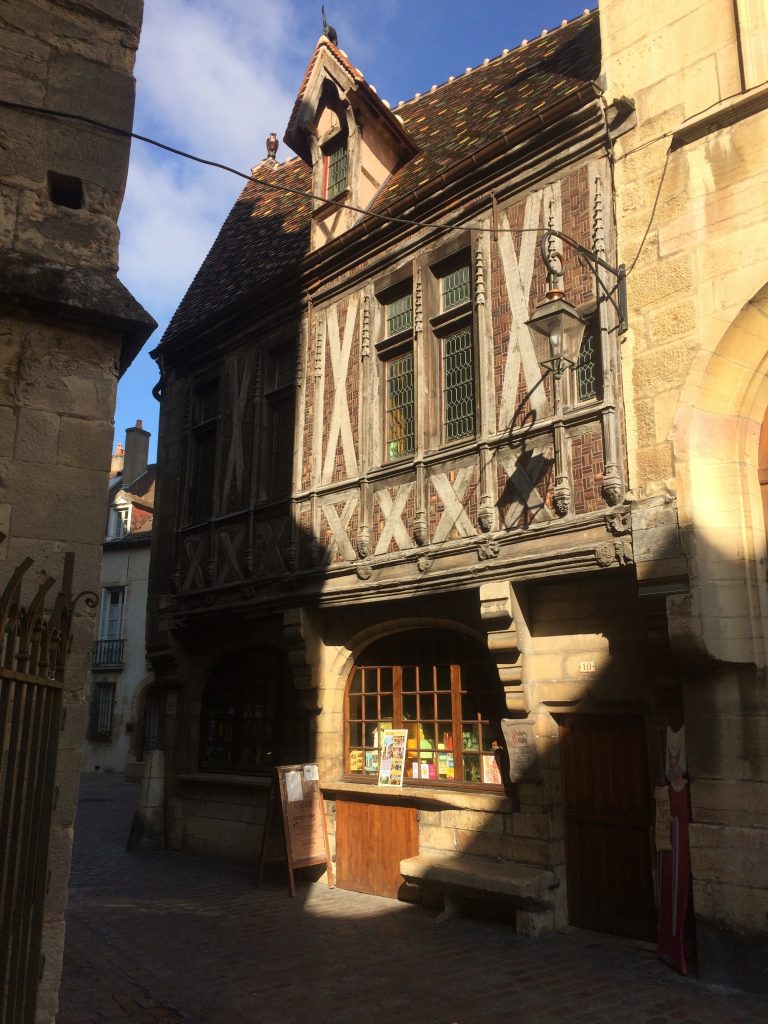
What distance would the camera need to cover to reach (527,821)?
6.54m

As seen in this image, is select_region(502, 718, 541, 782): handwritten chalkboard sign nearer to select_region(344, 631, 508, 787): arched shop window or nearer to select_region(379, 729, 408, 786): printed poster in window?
select_region(344, 631, 508, 787): arched shop window

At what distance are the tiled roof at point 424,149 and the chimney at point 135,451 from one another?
16619mm

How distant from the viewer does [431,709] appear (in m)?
7.79

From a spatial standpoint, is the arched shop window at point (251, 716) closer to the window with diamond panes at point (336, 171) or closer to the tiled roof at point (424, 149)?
the tiled roof at point (424, 149)

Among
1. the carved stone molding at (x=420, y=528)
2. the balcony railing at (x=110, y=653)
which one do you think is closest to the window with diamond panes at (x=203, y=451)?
the carved stone molding at (x=420, y=528)

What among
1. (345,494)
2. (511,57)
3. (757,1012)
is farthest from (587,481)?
(511,57)

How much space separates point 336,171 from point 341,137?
1.22 ft

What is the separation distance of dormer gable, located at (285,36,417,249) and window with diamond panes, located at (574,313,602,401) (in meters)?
3.57

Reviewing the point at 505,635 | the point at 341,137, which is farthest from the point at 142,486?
the point at 505,635

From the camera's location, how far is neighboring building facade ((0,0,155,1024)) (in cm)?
360

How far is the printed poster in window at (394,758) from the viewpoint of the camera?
7688mm

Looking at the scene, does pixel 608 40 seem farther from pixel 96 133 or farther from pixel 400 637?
pixel 400 637

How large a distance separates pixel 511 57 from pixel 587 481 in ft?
20.6

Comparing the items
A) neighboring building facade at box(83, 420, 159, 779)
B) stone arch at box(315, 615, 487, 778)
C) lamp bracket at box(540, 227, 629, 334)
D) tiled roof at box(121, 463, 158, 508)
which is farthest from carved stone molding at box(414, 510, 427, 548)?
tiled roof at box(121, 463, 158, 508)
